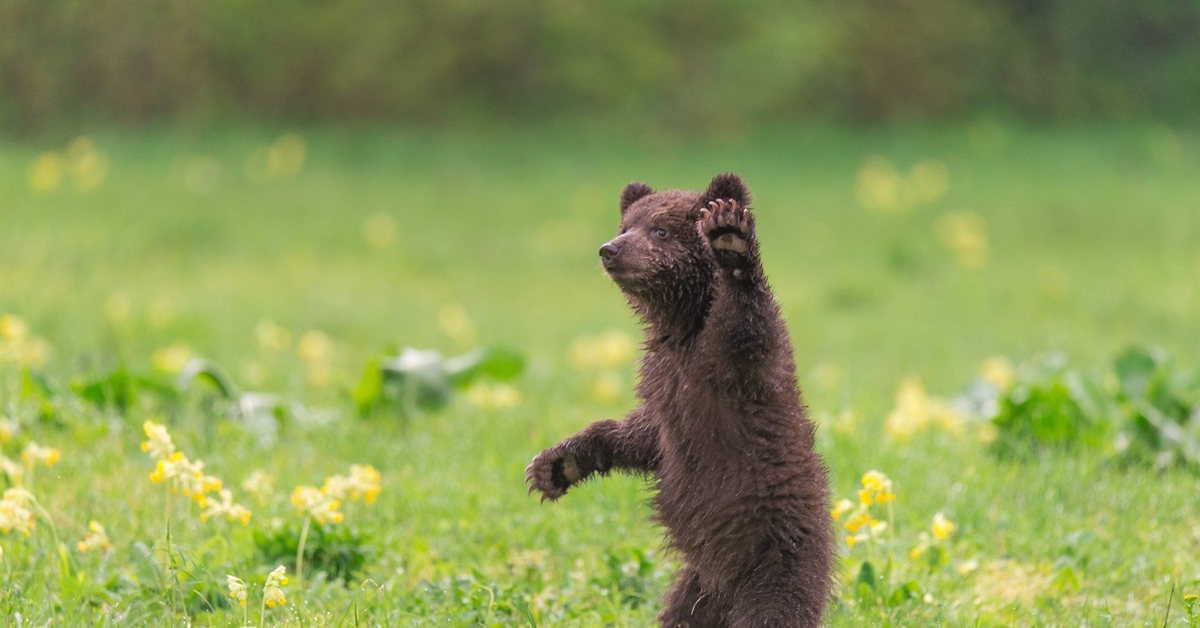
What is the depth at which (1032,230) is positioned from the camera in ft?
45.1

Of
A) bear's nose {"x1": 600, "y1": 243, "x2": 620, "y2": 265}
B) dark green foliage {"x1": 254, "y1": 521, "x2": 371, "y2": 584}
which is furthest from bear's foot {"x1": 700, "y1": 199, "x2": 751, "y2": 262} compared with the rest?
dark green foliage {"x1": 254, "y1": 521, "x2": 371, "y2": 584}

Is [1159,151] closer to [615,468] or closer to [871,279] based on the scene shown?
[871,279]

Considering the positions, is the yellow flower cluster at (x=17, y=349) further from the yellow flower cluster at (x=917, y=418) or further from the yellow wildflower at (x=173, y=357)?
the yellow flower cluster at (x=917, y=418)

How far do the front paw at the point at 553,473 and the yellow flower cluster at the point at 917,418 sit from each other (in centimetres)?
251

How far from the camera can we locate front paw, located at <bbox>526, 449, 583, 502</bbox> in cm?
329

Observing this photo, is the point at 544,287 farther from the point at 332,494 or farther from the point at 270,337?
the point at 332,494

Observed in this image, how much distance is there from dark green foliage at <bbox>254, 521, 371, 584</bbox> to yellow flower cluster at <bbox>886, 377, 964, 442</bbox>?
2609mm

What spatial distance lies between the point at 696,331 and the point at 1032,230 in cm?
1156

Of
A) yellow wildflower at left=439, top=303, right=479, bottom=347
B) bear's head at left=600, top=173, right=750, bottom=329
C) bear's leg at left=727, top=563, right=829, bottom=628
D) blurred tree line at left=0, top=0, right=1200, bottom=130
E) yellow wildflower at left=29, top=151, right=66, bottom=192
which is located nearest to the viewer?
bear's leg at left=727, top=563, right=829, bottom=628

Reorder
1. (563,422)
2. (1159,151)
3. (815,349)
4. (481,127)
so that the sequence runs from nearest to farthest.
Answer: (563,422) → (815,349) → (1159,151) → (481,127)

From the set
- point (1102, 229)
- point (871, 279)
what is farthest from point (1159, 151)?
point (871, 279)

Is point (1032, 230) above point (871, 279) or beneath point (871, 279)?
above

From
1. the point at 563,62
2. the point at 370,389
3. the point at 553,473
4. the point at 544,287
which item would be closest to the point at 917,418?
the point at 370,389

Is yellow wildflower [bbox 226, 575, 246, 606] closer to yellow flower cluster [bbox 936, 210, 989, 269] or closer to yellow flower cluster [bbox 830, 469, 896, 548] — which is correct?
yellow flower cluster [bbox 830, 469, 896, 548]
